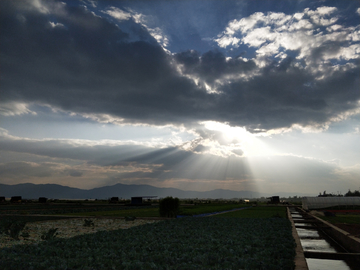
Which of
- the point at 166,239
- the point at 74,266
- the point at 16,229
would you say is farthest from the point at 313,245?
the point at 16,229

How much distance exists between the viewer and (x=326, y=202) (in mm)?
57875

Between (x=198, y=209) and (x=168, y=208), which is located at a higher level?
(x=168, y=208)

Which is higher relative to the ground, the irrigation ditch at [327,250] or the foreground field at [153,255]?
the foreground field at [153,255]

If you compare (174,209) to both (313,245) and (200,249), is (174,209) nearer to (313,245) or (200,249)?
(313,245)

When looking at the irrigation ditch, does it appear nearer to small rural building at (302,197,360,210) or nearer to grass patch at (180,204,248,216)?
grass patch at (180,204,248,216)

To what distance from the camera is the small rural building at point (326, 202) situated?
184 feet

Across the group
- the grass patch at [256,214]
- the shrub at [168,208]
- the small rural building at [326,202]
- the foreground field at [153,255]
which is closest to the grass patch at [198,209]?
the shrub at [168,208]

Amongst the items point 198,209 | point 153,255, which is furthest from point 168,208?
point 153,255

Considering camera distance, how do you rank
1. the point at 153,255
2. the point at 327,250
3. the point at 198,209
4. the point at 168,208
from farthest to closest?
the point at 198,209, the point at 168,208, the point at 327,250, the point at 153,255

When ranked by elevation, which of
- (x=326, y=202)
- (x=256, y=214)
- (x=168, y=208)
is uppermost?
(x=168, y=208)

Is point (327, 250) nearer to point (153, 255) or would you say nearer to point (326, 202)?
point (153, 255)

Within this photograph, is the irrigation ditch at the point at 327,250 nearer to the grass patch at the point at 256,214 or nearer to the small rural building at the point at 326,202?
the grass patch at the point at 256,214

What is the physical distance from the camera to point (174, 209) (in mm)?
28703

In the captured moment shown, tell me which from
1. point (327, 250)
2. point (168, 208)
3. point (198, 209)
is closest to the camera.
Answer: point (327, 250)
